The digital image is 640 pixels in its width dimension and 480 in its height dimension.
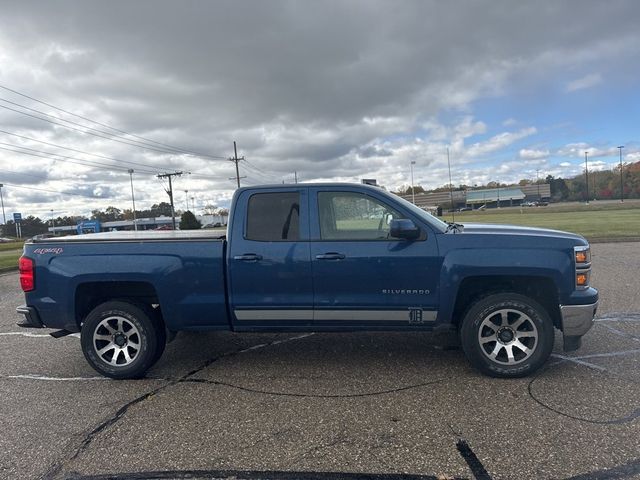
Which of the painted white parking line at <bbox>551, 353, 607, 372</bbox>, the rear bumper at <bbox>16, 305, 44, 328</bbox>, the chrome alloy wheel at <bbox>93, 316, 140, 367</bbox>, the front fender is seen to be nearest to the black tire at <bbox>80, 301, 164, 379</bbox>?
the chrome alloy wheel at <bbox>93, 316, 140, 367</bbox>

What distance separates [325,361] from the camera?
4.63 meters

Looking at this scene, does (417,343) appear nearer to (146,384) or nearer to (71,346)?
(146,384)

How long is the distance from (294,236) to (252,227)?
0.45m

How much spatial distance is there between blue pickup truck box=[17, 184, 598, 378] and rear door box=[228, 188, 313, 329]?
11 millimetres

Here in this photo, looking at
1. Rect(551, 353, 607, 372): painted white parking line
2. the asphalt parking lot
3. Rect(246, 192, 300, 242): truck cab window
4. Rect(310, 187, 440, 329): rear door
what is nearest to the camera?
the asphalt parking lot

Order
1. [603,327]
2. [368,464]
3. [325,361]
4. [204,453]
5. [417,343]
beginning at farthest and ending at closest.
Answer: [603,327]
[417,343]
[325,361]
[204,453]
[368,464]

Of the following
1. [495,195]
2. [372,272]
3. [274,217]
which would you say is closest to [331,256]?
[372,272]

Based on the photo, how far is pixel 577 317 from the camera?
3.95 metres

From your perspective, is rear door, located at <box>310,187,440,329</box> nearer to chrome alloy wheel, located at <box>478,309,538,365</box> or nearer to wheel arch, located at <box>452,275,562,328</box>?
wheel arch, located at <box>452,275,562,328</box>

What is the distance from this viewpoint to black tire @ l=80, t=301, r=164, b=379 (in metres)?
4.33

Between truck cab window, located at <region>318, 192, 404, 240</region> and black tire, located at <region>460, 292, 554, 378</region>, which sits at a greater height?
truck cab window, located at <region>318, 192, 404, 240</region>

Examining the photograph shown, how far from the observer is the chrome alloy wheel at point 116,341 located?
436cm

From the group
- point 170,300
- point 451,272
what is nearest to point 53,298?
point 170,300

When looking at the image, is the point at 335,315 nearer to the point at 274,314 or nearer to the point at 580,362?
the point at 274,314
